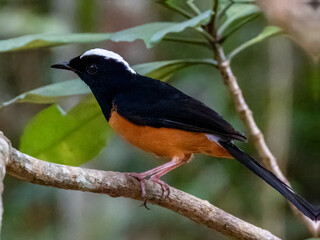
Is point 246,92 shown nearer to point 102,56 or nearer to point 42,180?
point 102,56

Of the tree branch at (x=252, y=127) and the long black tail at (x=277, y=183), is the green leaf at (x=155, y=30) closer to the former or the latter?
the tree branch at (x=252, y=127)

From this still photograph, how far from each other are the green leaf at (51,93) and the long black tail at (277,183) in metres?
0.74

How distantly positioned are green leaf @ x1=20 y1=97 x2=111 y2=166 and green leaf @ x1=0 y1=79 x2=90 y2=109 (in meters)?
0.15

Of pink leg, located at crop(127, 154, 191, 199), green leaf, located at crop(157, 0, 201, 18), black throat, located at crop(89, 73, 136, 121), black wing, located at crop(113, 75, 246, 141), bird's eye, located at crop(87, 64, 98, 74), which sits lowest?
pink leg, located at crop(127, 154, 191, 199)

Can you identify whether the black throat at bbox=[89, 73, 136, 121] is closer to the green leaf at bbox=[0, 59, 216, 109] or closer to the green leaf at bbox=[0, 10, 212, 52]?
the green leaf at bbox=[0, 59, 216, 109]

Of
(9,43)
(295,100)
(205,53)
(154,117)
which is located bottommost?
(154,117)

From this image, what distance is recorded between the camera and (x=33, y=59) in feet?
17.9

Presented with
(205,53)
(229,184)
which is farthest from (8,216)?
(205,53)

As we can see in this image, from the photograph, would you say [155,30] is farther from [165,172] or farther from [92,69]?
[165,172]

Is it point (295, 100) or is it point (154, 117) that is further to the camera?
point (295, 100)

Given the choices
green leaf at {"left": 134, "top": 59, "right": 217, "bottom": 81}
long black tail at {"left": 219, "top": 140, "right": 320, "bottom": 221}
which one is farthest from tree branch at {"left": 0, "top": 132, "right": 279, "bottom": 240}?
green leaf at {"left": 134, "top": 59, "right": 217, "bottom": 81}

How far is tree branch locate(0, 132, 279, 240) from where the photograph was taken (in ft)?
6.27

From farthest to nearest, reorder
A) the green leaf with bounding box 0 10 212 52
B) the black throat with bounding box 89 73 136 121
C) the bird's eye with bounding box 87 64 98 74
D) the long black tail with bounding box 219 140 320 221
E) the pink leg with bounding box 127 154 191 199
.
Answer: the bird's eye with bounding box 87 64 98 74 → the black throat with bounding box 89 73 136 121 → the green leaf with bounding box 0 10 212 52 → the pink leg with bounding box 127 154 191 199 → the long black tail with bounding box 219 140 320 221

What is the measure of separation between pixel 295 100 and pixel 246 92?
43 cm
